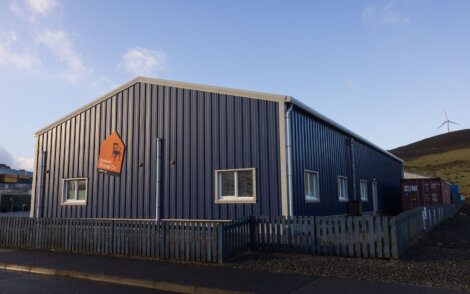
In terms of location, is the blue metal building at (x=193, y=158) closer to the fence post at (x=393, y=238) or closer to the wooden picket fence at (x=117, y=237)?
the wooden picket fence at (x=117, y=237)

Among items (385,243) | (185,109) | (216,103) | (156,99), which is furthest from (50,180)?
(385,243)

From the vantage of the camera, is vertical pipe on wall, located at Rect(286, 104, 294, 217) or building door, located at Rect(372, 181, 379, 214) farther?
building door, located at Rect(372, 181, 379, 214)

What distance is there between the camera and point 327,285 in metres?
7.70

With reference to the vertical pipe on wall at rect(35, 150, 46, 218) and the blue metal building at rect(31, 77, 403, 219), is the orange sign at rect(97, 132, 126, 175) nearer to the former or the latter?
the blue metal building at rect(31, 77, 403, 219)

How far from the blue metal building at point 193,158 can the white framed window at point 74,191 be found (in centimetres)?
4

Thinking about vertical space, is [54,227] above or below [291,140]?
below

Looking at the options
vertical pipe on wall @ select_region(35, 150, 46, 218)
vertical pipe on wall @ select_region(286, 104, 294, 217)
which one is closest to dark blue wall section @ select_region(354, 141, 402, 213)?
vertical pipe on wall @ select_region(286, 104, 294, 217)

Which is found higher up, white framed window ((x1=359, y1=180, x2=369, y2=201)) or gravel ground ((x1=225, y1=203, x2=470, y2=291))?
white framed window ((x1=359, y1=180, x2=369, y2=201))

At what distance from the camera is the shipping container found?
28.1 metres

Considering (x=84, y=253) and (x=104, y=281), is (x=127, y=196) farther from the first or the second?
(x=104, y=281)

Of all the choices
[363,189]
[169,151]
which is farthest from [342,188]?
[169,151]

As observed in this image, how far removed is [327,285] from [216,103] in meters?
8.46

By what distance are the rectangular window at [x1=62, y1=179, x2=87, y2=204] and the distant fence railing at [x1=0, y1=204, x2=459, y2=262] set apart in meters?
3.81

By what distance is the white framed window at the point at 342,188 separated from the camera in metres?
18.5
